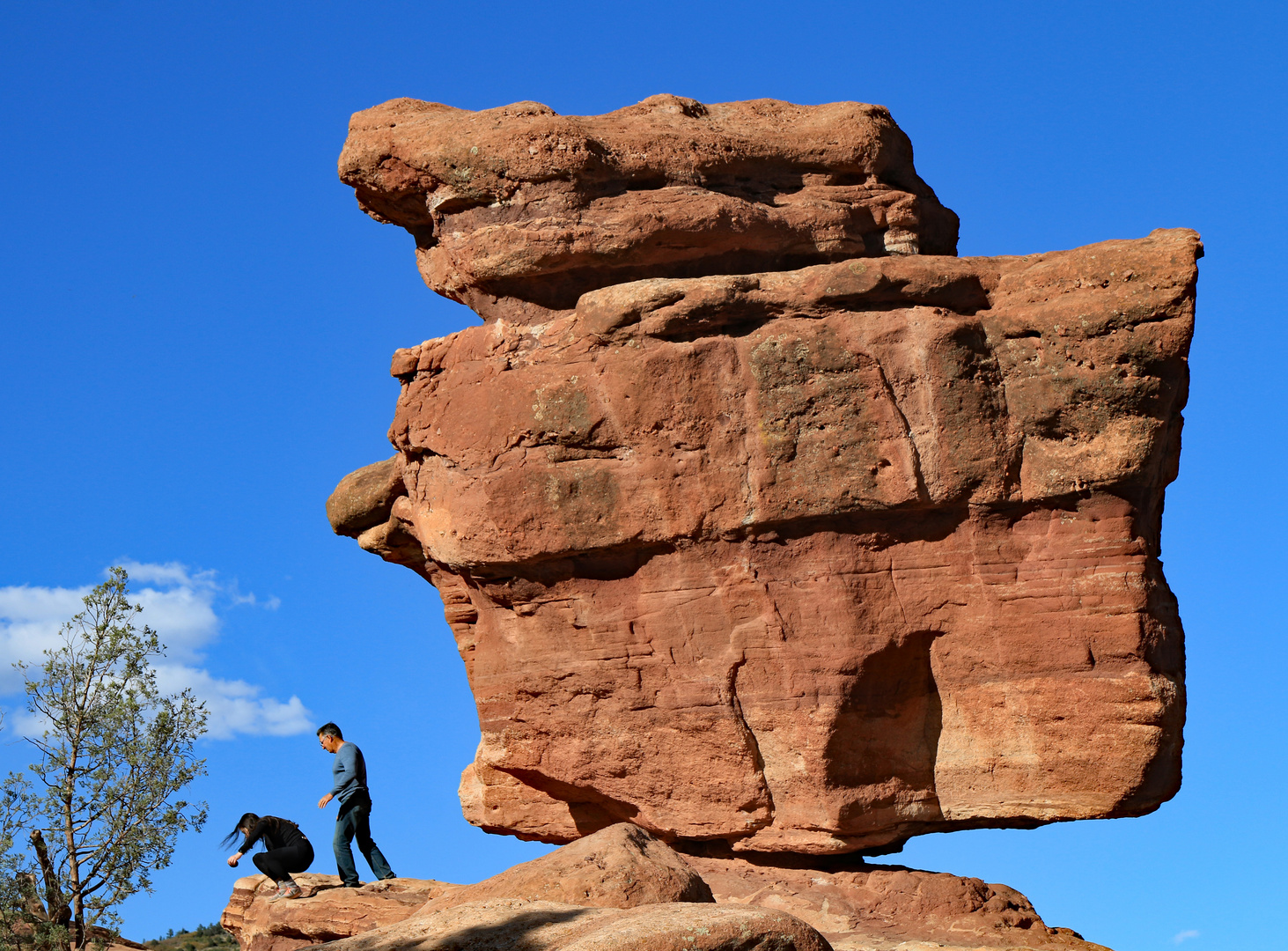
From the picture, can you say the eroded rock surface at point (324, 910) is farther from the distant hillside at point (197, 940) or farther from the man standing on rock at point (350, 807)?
the distant hillside at point (197, 940)

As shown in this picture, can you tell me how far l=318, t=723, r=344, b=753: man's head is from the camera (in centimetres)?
1352

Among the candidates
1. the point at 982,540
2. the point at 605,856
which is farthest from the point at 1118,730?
the point at 605,856

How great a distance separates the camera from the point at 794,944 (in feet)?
24.9

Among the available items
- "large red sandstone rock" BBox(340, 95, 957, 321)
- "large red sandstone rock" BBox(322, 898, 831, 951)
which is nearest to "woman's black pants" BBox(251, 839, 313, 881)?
"large red sandstone rock" BBox(322, 898, 831, 951)

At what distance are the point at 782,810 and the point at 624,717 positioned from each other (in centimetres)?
178

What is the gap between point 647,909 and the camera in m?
7.95

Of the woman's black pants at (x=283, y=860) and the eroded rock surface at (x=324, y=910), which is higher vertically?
the woman's black pants at (x=283, y=860)

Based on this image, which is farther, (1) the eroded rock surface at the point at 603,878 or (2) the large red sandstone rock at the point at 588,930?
(1) the eroded rock surface at the point at 603,878

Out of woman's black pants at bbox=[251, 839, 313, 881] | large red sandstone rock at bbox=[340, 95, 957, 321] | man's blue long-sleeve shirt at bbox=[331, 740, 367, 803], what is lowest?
woman's black pants at bbox=[251, 839, 313, 881]

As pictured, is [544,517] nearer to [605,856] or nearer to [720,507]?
[720,507]

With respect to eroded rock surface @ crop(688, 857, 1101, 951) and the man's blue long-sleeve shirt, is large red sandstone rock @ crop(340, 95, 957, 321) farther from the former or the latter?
eroded rock surface @ crop(688, 857, 1101, 951)

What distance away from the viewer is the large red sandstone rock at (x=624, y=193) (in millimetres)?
12930

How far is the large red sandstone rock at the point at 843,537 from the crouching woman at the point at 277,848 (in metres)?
2.63

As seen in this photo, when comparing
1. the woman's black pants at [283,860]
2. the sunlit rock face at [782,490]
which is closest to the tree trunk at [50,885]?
the woman's black pants at [283,860]
